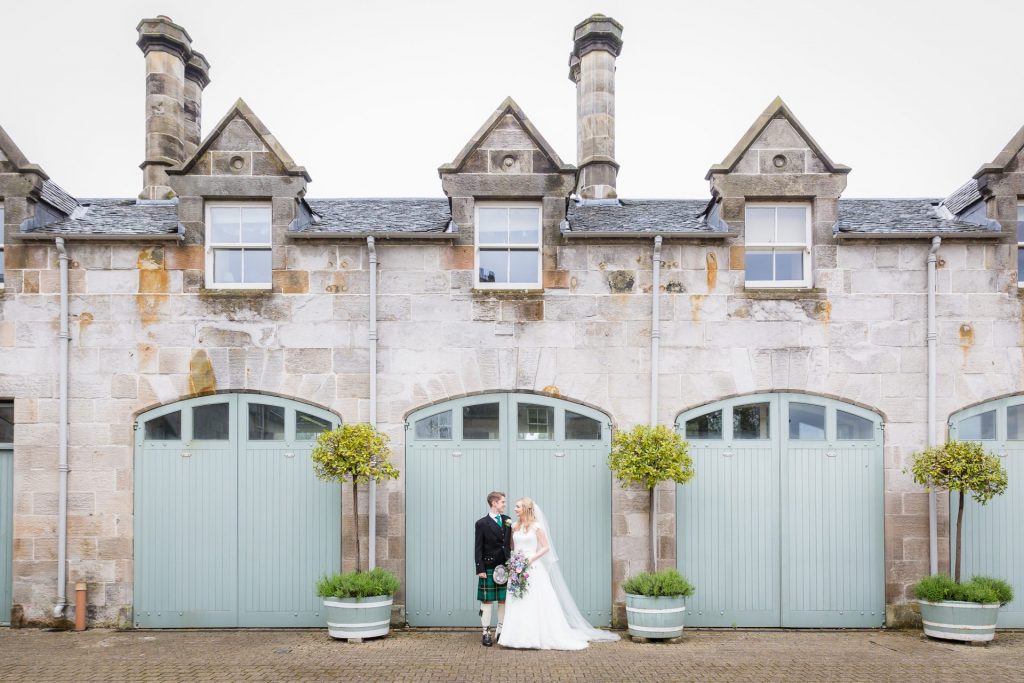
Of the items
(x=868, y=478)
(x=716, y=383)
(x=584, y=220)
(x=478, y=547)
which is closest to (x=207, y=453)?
(x=478, y=547)

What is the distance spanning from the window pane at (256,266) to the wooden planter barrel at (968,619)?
1066 cm

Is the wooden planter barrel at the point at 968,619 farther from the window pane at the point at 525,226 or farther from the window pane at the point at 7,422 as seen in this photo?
the window pane at the point at 7,422

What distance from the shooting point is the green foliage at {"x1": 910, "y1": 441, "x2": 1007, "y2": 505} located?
429 inches

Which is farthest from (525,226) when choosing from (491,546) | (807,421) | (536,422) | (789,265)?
(807,421)

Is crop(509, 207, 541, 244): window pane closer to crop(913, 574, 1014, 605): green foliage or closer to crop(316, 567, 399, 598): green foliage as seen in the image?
crop(316, 567, 399, 598): green foliage

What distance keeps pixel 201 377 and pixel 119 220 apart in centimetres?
322

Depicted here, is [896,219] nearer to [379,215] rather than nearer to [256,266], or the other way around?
[379,215]

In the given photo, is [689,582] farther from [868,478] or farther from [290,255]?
[290,255]

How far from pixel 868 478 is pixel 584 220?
5.85 meters

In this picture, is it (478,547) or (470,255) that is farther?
(470,255)

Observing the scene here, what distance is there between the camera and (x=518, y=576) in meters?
10.4

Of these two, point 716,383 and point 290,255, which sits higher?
point 290,255

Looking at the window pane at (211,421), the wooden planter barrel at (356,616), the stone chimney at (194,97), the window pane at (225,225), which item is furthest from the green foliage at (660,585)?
the stone chimney at (194,97)

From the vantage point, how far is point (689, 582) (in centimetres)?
1172
